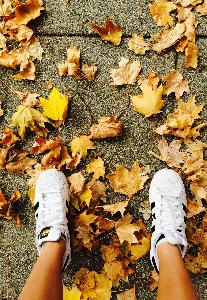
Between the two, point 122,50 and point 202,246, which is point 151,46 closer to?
point 122,50

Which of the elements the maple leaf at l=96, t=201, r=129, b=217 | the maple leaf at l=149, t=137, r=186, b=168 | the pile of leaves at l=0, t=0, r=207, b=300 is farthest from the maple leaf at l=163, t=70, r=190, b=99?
the maple leaf at l=96, t=201, r=129, b=217

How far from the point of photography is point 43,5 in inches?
104

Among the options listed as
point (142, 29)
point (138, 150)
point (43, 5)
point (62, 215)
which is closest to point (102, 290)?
point (62, 215)

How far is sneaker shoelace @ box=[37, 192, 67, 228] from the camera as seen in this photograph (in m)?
2.40

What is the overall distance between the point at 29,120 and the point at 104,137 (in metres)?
0.50

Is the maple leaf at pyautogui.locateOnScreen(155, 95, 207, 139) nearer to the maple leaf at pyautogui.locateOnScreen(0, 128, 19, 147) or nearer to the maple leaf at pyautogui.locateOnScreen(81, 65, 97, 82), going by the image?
the maple leaf at pyautogui.locateOnScreen(81, 65, 97, 82)

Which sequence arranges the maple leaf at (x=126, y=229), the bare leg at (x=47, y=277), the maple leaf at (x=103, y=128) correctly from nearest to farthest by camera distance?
the bare leg at (x=47, y=277) < the maple leaf at (x=126, y=229) < the maple leaf at (x=103, y=128)

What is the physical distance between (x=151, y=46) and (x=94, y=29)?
403 mm

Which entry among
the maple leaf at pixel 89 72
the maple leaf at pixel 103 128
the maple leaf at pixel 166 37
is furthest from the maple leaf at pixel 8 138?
the maple leaf at pixel 166 37

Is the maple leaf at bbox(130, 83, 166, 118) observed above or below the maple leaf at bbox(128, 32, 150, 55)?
below

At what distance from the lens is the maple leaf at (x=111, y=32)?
2588mm

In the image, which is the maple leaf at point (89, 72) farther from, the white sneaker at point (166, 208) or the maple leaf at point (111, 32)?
the white sneaker at point (166, 208)

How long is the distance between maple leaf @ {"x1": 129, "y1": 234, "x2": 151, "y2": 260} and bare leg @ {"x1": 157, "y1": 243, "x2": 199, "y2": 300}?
0.17m

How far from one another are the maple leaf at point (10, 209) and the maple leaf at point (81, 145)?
479mm
